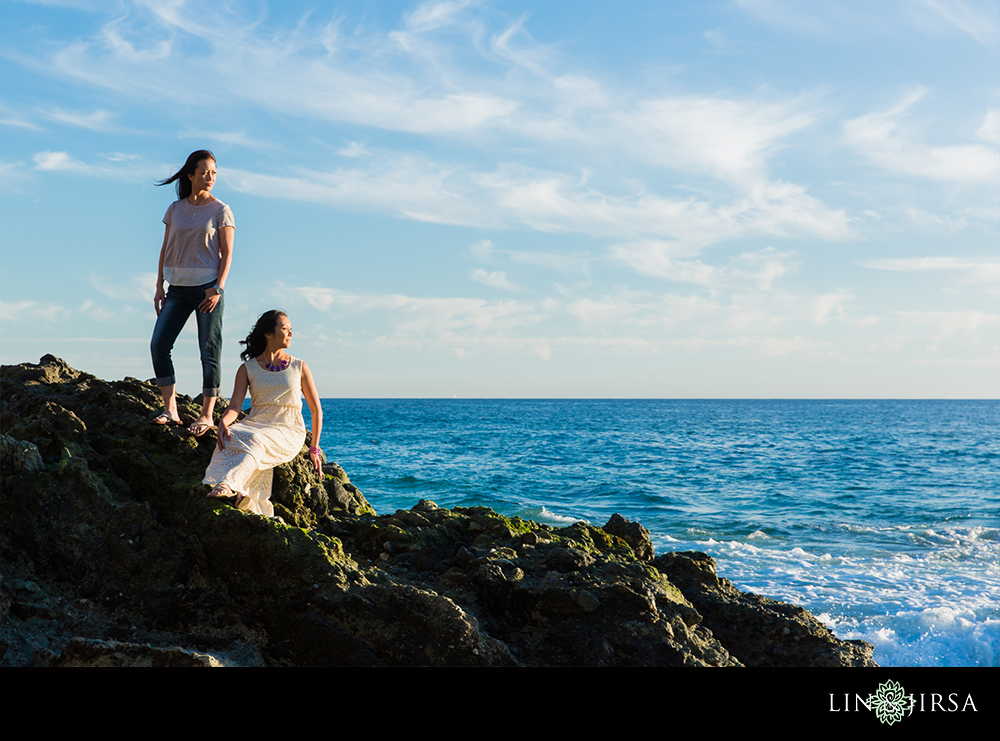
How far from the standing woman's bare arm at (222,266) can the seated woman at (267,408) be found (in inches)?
21.6

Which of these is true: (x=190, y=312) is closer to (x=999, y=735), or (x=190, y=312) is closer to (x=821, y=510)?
(x=999, y=735)

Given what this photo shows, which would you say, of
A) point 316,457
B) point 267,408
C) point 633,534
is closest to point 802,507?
point 633,534

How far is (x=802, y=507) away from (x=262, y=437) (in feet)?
54.6

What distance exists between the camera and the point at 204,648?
13.9ft

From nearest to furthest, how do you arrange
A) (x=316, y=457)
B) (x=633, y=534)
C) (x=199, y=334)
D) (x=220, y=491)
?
(x=220, y=491) → (x=316, y=457) → (x=199, y=334) → (x=633, y=534)

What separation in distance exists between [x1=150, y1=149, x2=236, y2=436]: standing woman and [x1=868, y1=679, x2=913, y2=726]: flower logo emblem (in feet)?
17.4

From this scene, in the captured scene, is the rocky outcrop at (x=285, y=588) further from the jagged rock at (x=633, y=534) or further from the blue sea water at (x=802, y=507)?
the blue sea water at (x=802, y=507)

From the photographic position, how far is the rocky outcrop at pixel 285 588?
4.34 meters

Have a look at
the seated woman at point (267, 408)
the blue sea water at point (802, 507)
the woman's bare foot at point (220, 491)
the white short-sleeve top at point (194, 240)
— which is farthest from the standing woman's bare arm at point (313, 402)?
the blue sea water at point (802, 507)

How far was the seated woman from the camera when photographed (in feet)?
17.9

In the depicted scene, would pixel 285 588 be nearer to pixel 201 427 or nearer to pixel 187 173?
pixel 201 427

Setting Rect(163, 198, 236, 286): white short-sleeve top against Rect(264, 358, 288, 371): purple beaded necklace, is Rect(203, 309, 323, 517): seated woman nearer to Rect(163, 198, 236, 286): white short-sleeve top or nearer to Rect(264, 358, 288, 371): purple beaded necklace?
Rect(264, 358, 288, 371): purple beaded necklace

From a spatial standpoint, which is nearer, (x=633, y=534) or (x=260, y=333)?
(x=260, y=333)

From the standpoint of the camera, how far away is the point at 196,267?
20.4ft
